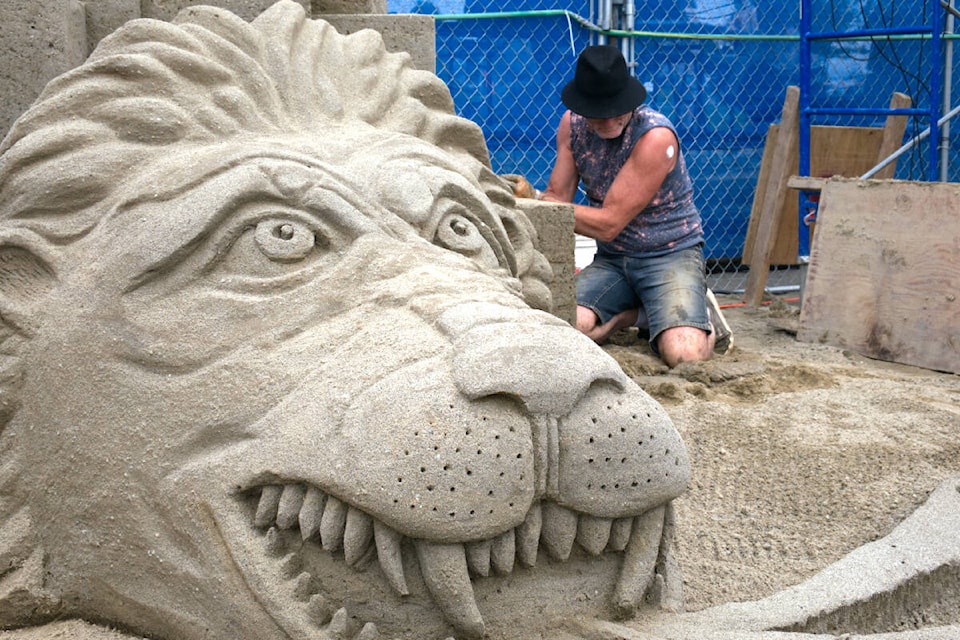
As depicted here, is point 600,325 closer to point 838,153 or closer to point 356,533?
point 838,153

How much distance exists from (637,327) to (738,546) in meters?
2.92

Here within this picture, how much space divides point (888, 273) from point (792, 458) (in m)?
2.23

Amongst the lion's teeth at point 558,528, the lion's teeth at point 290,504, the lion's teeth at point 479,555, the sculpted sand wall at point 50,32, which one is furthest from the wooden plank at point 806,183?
the lion's teeth at point 290,504

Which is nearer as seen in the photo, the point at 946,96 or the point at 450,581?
the point at 450,581

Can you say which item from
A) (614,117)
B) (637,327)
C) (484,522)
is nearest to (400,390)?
(484,522)

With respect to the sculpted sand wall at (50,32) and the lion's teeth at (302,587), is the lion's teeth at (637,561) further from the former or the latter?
the sculpted sand wall at (50,32)

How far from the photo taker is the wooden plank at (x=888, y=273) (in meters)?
4.71

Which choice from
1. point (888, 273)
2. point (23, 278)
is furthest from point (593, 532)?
point (888, 273)

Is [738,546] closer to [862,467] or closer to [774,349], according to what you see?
[862,467]

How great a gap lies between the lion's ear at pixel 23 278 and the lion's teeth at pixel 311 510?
2.11ft

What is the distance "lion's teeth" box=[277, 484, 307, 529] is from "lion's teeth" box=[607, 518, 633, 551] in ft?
1.71

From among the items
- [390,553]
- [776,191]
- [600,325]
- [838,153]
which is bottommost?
[600,325]

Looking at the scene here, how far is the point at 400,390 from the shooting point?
5.19 feet

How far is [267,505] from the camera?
1628 mm
